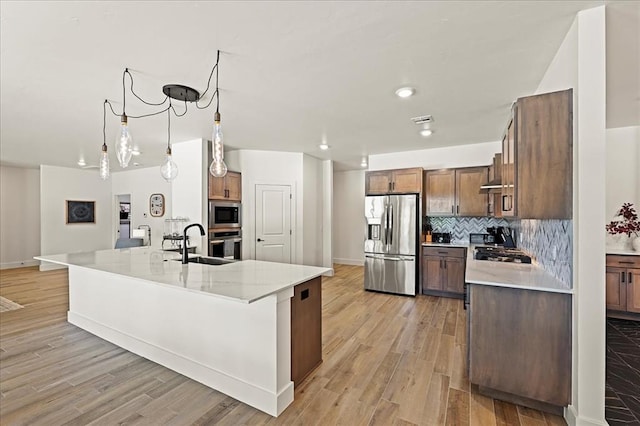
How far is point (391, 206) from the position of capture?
15.6 ft

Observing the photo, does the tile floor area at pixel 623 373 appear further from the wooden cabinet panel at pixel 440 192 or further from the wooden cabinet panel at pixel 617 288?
the wooden cabinet panel at pixel 440 192

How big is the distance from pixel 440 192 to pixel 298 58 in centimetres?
349

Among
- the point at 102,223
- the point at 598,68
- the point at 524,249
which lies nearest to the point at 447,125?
the point at 524,249

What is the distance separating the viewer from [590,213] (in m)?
1.68

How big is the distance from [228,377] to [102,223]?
26.3 feet

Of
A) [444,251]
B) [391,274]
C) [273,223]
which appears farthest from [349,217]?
[444,251]

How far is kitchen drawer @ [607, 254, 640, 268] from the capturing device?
135 inches

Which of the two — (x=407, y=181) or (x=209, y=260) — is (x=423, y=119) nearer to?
(x=407, y=181)

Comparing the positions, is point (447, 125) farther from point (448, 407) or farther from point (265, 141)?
point (448, 407)

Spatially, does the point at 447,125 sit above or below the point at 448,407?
above

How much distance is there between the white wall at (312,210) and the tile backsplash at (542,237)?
2624 mm

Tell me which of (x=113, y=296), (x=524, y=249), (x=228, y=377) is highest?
(x=524, y=249)

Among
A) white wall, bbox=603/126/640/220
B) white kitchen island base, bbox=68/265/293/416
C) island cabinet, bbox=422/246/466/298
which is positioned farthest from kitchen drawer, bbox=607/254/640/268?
white kitchen island base, bbox=68/265/293/416

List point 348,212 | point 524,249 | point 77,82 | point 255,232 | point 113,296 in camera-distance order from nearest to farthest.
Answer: point 77,82, point 113,296, point 524,249, point 255,232, point 348,212
